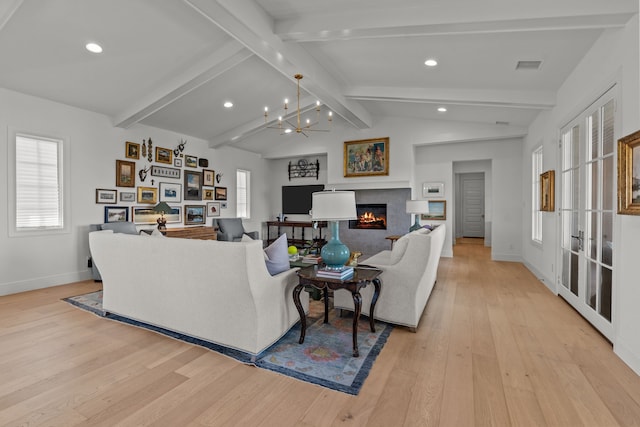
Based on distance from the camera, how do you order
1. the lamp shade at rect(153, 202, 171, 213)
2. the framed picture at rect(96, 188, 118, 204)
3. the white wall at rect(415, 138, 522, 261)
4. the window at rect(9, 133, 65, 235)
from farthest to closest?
the white wall at rect(415, 138, 522, 261), the lamp shade at rect(153, 202, 171, 213), the framed picture at rect(96, 188, 118, 204), the window at rect(9, 133, 65, 235)

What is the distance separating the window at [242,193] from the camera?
332 inches

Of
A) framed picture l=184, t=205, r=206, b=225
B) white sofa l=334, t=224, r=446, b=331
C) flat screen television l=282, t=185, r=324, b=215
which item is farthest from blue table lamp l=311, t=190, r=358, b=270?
flat screen television l=282, t=185, r=324, b=215

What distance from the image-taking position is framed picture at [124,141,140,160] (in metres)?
5.55

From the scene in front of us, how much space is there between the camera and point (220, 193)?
299 inches

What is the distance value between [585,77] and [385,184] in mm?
4293

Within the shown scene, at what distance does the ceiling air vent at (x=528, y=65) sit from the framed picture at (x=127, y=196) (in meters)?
6.21

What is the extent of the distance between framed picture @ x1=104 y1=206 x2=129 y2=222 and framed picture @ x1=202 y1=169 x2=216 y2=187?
6.19 ft

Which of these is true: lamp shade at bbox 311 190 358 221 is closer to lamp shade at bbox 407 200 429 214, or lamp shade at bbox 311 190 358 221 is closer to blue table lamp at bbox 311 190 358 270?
blue table lamp at bbox 311 190 358 270

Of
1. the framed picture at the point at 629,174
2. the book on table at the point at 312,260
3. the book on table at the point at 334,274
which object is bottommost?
the book on table at the point at 312,260

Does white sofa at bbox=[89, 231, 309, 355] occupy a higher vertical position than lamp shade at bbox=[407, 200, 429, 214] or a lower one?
lower

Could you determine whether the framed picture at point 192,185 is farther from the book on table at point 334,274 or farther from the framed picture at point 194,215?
the book on table at point 334,274

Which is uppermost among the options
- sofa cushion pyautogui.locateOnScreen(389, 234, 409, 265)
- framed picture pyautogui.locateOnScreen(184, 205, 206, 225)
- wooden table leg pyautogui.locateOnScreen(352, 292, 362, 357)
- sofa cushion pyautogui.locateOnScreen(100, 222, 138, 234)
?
framed picture pyautogui.locateOnScreen(184, 205, 206, 225)

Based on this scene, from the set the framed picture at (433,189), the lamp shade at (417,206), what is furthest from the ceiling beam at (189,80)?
the framed picture at (433,189)

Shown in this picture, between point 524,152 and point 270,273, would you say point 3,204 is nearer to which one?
point 270,273
